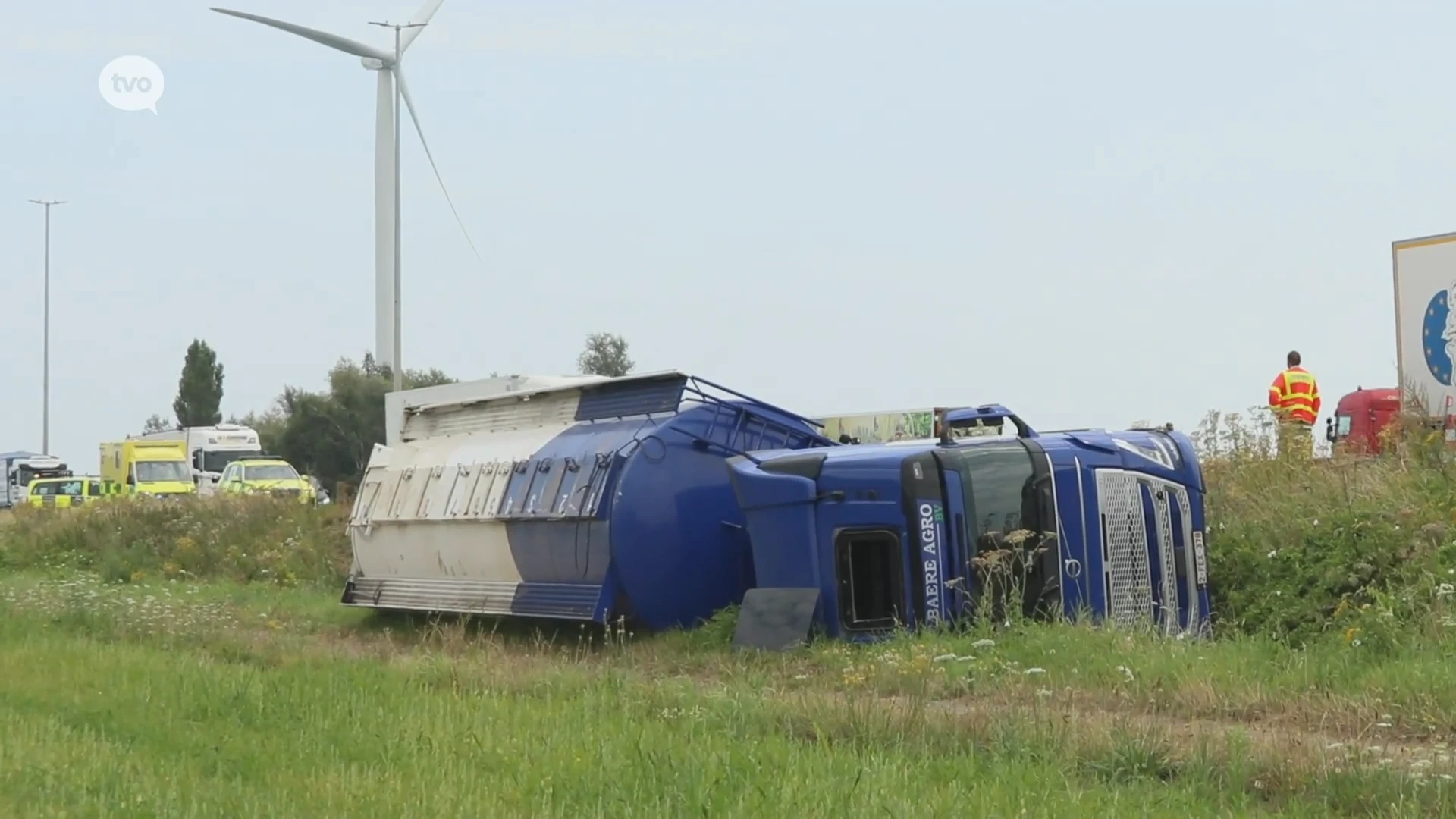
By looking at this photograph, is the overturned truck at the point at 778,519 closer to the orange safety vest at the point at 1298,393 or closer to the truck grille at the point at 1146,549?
the truck grille at the point at 1146,549

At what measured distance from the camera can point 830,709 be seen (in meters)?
8.76

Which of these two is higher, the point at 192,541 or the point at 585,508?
the point at 585,508

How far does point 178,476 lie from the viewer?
→ 54469 mm

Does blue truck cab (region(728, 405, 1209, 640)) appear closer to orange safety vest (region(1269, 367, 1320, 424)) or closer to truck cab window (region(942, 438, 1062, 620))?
truck cab window (region(942, 438, 1062, 620))

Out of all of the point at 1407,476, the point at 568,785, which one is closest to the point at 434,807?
the point at 568,785

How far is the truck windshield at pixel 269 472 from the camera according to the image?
4547 centimetres

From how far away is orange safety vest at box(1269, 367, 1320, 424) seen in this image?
69.1 ft

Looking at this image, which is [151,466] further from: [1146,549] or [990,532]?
[1146,549]

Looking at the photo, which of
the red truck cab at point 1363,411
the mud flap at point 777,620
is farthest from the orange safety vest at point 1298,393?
the mud flap at point 777,620

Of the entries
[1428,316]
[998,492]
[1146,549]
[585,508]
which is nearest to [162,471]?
[1428,316]

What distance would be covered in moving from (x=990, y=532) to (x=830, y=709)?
4513 millimetres

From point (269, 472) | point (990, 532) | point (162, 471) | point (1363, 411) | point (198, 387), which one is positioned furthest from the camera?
point (198, 387)

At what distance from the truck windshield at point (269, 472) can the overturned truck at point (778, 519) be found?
29.1 meters

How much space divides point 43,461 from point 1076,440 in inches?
2706
